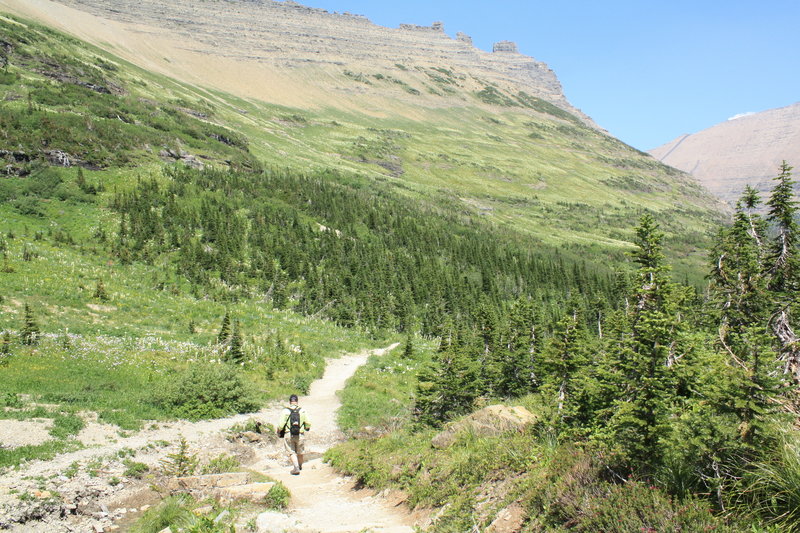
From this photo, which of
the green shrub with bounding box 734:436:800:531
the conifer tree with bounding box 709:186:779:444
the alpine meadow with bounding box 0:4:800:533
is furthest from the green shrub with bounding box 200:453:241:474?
the conifer tree with bounding box 709:186:779:444

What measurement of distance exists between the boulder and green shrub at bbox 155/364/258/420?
Answer: 421 inches

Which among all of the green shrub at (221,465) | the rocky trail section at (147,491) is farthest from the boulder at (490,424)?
the green shrub at (221,465)

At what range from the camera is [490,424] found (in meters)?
11.9

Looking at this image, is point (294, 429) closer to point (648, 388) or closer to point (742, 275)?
point (648, 388)

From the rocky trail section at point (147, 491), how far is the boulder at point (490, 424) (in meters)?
2.57

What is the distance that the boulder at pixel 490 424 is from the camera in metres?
11.4

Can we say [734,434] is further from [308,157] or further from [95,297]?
[308,157]

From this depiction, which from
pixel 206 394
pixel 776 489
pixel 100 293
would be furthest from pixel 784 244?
pixel 100 293

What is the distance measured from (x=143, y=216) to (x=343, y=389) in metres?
38.6

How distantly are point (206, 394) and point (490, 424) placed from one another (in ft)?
42.1

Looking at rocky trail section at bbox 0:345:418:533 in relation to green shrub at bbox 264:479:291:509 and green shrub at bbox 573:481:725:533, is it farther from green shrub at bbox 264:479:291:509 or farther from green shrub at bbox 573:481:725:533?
green shrub at bbox 573:481:725:533

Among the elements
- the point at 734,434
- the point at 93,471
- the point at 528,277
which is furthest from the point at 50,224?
the point at 528,277

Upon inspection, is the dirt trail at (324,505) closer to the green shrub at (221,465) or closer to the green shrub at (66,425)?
the green shrub at (221,465)

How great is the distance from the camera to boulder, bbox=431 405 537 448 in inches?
449
